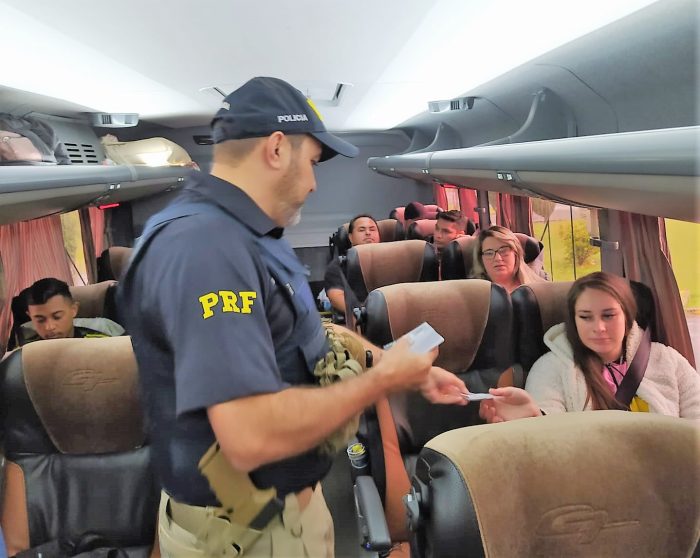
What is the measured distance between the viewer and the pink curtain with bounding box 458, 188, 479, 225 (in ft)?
22.1

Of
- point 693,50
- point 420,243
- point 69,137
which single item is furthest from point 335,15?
point 420,243

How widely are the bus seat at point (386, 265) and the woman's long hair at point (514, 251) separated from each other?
620 mm

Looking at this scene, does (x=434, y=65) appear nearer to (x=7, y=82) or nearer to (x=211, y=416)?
(x=7, y=82)

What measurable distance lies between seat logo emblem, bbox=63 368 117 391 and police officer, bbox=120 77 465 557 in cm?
80

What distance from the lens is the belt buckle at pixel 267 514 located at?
1274 mm

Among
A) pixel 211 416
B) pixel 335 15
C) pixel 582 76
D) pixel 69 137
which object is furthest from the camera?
pixel 69 137

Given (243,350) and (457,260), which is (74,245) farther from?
(243,350)

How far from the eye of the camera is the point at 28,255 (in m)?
4.37

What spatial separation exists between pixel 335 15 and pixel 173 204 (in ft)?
3.12

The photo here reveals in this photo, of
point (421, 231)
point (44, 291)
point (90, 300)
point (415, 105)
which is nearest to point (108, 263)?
point (90, 300)

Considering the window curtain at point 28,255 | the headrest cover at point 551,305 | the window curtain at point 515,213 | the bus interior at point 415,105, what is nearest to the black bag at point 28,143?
the bus interior at point 415,105

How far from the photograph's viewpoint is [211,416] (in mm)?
988

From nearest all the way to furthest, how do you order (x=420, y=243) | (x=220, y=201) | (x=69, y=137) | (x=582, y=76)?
(x=220, y=201) < (x=582, y=76) < (x=69, y=137) < (x=420, y=243)

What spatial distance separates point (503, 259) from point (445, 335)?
138 cm
